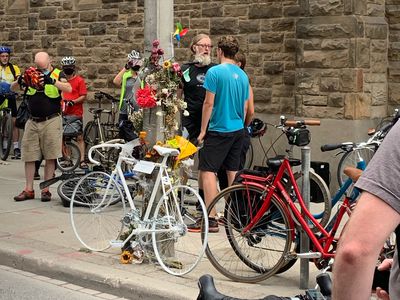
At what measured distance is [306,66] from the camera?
969cm

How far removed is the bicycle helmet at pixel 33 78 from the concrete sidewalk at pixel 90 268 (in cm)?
166

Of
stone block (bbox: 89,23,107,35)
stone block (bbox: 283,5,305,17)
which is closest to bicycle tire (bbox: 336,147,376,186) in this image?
stone block (bbox: 283,5,305,17)

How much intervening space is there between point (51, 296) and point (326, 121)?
17.3 ft

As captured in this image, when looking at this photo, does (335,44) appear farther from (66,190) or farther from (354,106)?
(66,190)

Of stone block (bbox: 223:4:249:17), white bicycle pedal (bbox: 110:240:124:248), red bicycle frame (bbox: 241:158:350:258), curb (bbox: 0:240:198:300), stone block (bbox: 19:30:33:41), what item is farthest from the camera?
stone block (bbox: 19:30:33:41)

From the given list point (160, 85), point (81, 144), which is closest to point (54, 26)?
point (81, 144)

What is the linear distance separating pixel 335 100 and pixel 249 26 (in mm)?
2244

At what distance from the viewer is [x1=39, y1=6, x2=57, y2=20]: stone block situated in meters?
14.3

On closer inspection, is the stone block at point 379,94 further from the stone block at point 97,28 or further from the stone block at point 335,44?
the stone block at point 97,28

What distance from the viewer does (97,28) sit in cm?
1343

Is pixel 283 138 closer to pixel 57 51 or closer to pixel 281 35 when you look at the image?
pixel 281 35

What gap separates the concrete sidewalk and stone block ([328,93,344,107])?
391 cm

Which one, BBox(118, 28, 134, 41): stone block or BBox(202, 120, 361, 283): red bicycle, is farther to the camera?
BBox(118, 28, 134, 41): stone block

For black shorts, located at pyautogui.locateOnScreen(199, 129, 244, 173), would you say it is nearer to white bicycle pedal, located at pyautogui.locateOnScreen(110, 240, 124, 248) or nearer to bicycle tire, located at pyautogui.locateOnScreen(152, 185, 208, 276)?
bicycle tire, located at pyautogui.locateOnScreen(152, 185, 208, 276)
